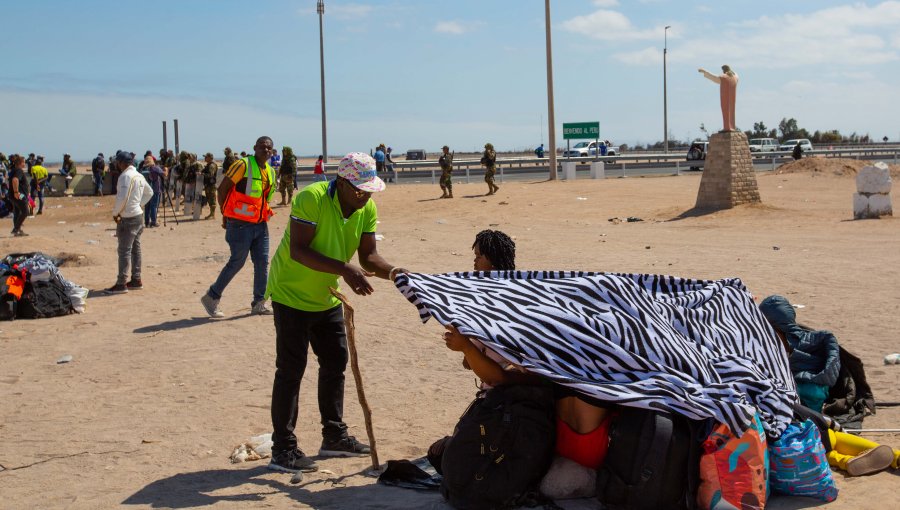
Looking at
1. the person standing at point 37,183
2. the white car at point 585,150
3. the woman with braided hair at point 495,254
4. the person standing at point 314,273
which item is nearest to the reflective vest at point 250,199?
the person standing at point 314,273

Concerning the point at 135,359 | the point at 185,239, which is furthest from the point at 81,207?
the point at 135,359

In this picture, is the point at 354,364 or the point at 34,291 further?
the point at 34,291

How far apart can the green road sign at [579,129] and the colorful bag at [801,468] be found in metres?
41.3

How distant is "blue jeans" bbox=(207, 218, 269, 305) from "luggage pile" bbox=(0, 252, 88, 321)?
6.46 feet

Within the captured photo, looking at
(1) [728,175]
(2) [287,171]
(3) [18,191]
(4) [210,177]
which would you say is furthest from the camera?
(2) [287,171]

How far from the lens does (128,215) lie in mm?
11914

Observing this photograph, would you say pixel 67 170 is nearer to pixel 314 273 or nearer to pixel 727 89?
pixel 727 89

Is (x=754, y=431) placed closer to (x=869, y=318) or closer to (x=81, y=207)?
(x=869, y=318)

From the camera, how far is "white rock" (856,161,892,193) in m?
20.1

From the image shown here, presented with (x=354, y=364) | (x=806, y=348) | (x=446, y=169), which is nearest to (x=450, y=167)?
(x=446, y=169)

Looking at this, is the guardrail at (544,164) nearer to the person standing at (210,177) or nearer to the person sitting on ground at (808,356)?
the person standing at (210,177)

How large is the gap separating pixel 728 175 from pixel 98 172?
22.9m

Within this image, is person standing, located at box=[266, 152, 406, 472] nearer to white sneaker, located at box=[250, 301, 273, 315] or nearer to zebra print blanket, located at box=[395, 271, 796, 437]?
zebra print blanket, located at box=[395, 271, 796, 437]

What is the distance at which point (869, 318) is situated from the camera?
9305 millimetres
